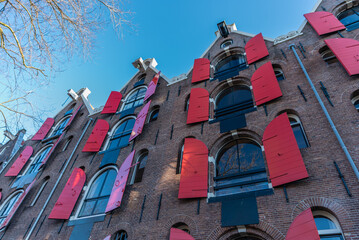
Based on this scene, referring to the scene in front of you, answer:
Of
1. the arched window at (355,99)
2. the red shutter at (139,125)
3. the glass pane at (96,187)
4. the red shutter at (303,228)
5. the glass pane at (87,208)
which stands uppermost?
the red shutter at (139,125)

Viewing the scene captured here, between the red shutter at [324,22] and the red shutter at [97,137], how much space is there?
514 inches

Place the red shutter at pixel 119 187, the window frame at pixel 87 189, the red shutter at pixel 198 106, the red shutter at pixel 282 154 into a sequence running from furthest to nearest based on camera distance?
the window frame at pixel 87 189 < the red shutter at pixel 198 106 < the red shutter at pixel 119 187 < the red shutter at pixel 282 154

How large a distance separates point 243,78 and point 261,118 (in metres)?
3.19

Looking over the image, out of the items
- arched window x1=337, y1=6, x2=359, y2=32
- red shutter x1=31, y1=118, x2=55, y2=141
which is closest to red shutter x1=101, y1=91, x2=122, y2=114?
red shutter x1=31, y1=118, x2=55, y2=141

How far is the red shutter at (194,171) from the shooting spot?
8.44 m

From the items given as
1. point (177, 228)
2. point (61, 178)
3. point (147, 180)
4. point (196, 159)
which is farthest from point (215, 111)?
point (61, 178)

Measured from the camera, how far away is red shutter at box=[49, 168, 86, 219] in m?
11.1

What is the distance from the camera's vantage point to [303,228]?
5.77 meters

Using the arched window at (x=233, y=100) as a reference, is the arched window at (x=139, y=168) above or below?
below

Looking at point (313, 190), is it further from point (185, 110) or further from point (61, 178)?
point (61, 178)

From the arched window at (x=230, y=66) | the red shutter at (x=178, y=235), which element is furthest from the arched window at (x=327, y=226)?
the arched window at (x=230, y=66)

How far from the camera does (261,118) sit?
9.40 m

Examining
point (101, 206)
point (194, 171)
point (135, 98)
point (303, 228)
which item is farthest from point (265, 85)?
point (101, 206)

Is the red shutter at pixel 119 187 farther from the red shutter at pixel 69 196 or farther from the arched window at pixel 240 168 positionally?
the arched window at pixel 240 168
